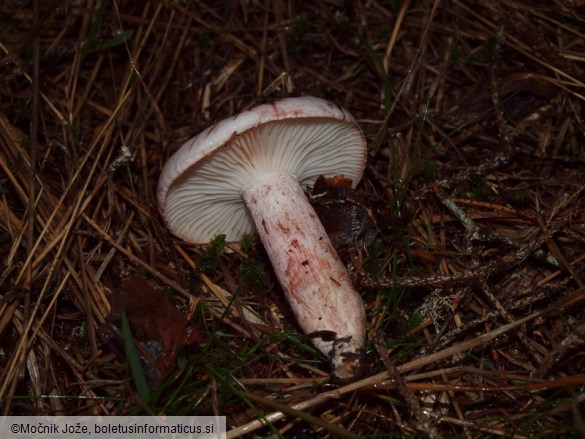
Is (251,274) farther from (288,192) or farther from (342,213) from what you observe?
(342,213)

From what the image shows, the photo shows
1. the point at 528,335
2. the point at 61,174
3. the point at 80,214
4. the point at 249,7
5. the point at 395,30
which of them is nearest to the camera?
the point at 528,335

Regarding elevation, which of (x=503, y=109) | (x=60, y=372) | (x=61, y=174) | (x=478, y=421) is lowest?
(x=478, y=421)

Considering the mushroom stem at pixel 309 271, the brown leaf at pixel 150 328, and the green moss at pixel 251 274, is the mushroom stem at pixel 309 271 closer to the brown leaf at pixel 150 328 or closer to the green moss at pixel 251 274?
the green moss at pixel 251 274

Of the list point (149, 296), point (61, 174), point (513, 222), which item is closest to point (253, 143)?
point (149, 296)

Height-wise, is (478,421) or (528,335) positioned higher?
(528,335)

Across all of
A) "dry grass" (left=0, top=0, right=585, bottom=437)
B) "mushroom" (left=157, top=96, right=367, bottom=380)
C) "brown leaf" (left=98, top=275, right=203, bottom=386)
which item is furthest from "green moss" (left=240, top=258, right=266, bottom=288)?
"brown leaf" (left=98, top=275, right=203, bottom=386)

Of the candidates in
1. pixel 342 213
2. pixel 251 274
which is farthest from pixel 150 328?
pixel 342 213

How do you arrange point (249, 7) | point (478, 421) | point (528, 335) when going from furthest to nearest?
point (249, 7)
point (528, 335)
point (478, 421)

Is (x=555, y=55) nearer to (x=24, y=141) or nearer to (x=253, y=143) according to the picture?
(x=253, y=143)

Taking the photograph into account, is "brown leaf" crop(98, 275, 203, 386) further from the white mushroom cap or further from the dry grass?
the white mushroom cap
